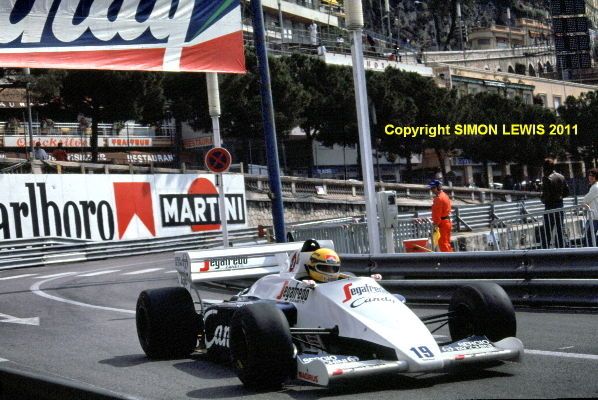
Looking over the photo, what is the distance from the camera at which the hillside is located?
113863 mm

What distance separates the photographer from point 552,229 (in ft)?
56.6

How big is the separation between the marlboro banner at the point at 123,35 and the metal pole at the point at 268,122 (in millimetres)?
1921

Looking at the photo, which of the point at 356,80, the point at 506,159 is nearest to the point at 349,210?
the point at 506,159

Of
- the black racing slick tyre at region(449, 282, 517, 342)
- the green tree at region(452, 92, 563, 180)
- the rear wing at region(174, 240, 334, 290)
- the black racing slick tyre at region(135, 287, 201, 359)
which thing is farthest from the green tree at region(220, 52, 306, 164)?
the black racing slick tyre at region(449, 282, 517, 342)

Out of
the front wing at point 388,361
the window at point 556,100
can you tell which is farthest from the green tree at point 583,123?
the front wing at point 388,361

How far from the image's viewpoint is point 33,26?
52.2 feet

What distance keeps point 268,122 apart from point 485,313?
12917 millimetres

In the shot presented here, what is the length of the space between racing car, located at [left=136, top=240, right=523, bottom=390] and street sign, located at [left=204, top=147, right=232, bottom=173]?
1112 centimetres

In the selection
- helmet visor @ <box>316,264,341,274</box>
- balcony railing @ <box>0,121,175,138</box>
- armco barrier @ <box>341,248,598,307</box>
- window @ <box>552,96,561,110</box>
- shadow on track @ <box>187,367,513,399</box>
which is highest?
window @ <box>552,96,561,110</box>

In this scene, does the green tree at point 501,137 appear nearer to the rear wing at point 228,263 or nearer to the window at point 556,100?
the window at point 556,100

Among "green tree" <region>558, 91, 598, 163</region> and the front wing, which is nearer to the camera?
the front wing

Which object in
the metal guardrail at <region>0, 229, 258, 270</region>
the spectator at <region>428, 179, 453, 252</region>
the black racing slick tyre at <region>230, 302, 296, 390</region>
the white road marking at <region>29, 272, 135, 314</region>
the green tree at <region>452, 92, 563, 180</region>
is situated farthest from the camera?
the green tree at <region>452, 92, 563, 180</region>

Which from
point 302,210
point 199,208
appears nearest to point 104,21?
point 199,208

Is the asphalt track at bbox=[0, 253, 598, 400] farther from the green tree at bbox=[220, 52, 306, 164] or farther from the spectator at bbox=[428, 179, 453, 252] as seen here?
the green tree at bbox=[220, 52, 306, 164]
